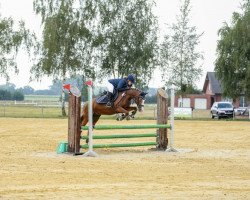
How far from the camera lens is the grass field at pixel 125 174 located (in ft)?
28.5

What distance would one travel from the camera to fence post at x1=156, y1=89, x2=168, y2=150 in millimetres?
16828

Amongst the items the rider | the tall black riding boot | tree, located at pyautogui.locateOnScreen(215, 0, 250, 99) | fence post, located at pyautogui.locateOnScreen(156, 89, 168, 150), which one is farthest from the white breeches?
tree, located at pyautogui.locateOnScreen(215, 0, 250, 99)

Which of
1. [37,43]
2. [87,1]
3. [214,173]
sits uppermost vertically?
[87,1]

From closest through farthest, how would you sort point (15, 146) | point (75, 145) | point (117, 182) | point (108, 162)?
point (117, 182) → point (108, 162) → point (75, 145) → point (15, 146)

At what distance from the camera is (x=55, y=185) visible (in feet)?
31.1

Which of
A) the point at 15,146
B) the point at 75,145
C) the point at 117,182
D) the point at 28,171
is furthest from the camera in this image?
the point at 15,146

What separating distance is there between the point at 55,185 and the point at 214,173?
351 centimetres

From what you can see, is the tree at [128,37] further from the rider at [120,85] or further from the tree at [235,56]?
the rider at [120,85]

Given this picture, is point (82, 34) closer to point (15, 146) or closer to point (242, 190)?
point (15, 146)

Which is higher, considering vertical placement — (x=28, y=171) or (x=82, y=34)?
(x=82, y=34)

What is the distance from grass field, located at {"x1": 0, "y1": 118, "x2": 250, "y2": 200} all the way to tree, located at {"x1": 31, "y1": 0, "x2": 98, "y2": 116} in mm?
31761

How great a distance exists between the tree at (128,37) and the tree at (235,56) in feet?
19.6

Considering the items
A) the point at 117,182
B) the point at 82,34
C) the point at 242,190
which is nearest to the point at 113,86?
the point at 117,182

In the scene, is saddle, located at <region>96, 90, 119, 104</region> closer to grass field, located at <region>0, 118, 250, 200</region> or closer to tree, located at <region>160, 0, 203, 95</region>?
grass field, located at <region>0, 118, 250, 200</region>
